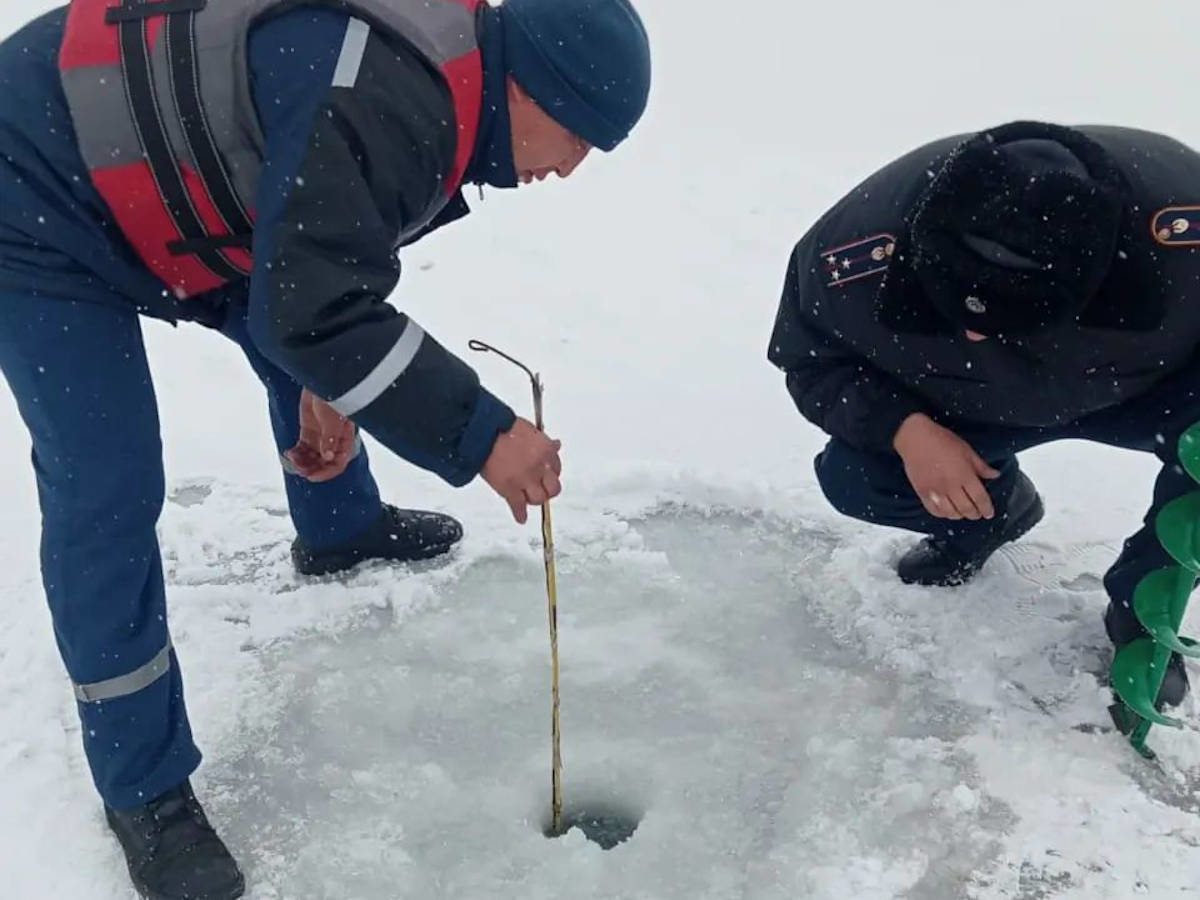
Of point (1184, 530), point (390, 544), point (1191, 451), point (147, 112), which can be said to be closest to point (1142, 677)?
point (1184, 530)

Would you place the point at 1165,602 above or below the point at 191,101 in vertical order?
below

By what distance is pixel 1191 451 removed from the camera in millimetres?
2109

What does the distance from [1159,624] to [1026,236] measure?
2.88 feet

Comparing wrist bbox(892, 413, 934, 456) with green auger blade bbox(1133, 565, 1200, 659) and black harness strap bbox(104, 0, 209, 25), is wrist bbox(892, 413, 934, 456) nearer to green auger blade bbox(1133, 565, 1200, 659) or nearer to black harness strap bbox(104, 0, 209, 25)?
green auger blade bbox(1133, 565, 1200, 659)

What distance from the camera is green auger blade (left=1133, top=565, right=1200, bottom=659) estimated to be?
2.24 meters

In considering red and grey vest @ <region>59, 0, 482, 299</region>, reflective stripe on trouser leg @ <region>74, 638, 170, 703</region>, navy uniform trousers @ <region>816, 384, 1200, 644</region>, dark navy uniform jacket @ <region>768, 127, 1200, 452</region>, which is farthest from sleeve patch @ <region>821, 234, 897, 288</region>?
reflective stripe on trouser leg @ <region>74, 638, 170, 703</region>

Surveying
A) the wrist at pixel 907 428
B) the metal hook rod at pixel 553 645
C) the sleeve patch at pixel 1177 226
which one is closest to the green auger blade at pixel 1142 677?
the wrist at pixel 907 428

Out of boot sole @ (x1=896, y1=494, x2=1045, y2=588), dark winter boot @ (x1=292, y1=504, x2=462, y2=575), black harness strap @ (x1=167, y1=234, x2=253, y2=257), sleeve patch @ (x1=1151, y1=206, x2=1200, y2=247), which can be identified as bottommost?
dark winter boot @ (x1=292, y1=504, x2=462, y2=575)

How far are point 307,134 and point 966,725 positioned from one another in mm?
1626

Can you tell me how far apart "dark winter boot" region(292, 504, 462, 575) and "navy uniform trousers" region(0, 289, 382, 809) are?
74 cm

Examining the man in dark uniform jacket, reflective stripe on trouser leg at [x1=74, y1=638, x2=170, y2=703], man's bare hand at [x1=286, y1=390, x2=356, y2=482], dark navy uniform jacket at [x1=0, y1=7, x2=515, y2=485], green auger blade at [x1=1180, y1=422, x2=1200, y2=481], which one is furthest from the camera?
man's bare hand at [x1=286, y1=390, x2=356, y2=482]

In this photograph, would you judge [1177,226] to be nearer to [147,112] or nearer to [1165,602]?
[1165,602]

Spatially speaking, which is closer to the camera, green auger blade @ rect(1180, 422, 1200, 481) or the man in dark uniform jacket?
the man in dark uniform jacket

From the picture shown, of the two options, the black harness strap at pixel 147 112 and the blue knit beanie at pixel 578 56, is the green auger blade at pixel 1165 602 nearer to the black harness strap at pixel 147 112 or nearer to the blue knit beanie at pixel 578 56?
the blue knit beanie at pixel 578 56
